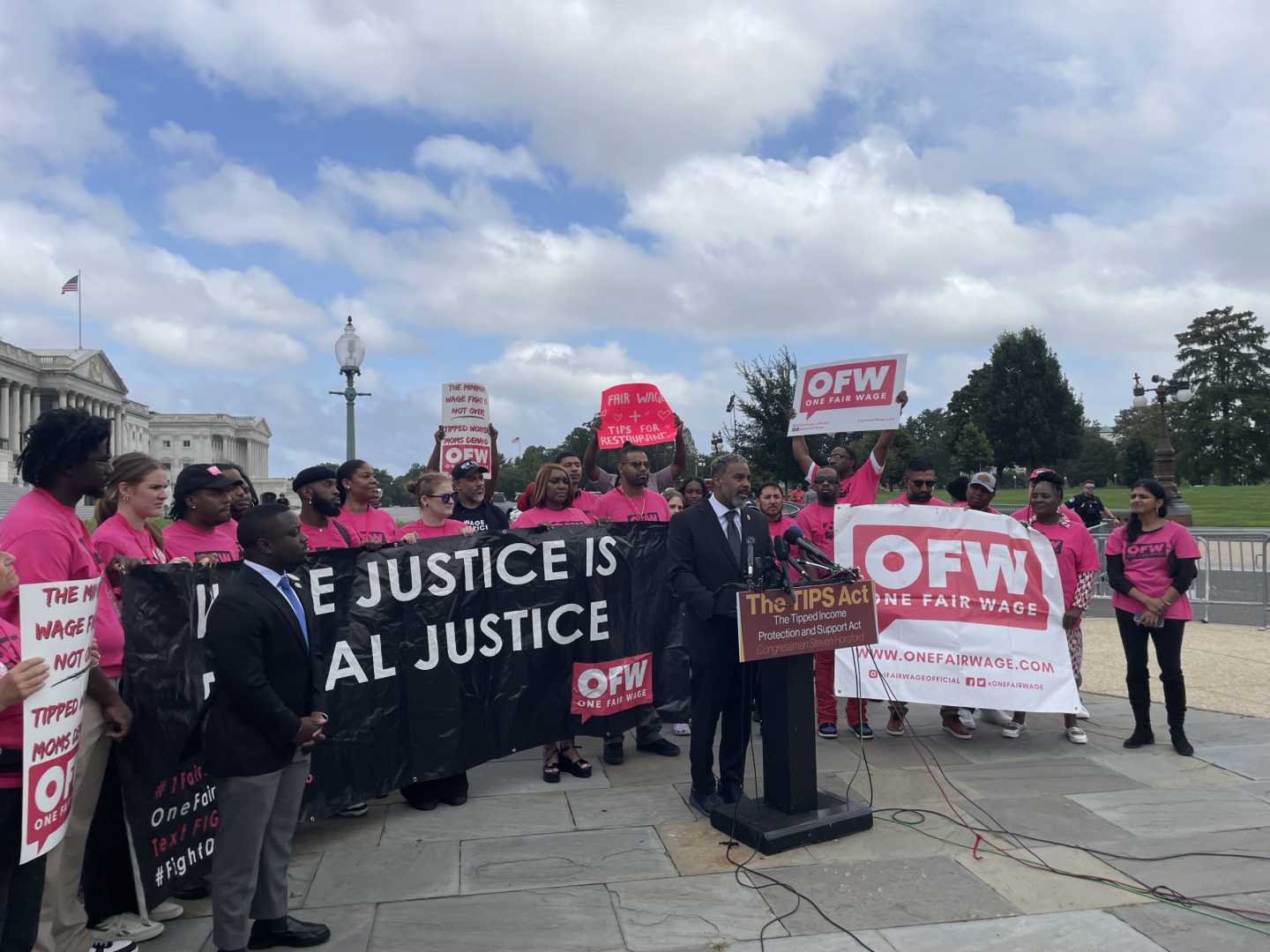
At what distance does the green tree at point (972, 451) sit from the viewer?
176 feet

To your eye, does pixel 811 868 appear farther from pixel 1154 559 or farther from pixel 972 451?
pixel 972 451

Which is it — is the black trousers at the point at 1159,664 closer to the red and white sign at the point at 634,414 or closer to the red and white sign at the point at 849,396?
the red and white sign at the point at 849,396

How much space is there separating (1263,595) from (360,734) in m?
11.7

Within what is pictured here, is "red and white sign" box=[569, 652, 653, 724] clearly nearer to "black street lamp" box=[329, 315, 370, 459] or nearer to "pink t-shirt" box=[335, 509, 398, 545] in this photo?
"pink t-shirt" box=[335, 509, 398, 545]

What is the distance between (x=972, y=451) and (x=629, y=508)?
5185 centimetres

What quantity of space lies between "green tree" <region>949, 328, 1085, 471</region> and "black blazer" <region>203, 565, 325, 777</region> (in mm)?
60517

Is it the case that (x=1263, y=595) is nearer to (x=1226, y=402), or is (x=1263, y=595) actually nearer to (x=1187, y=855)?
(x=1187, y=855)

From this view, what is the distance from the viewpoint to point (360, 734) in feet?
16.4

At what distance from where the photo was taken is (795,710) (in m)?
4.73

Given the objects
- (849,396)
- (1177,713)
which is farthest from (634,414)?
(1177,713)

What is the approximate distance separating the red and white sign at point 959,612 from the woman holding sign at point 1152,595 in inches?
16.8

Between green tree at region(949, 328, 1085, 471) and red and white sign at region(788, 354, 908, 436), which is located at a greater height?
green tree at region(949, 328, 1085, 471)

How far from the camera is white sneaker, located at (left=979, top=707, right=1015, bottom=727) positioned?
6.89 meters

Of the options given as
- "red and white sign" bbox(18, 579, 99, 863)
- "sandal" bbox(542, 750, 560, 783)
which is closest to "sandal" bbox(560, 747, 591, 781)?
"sandal" bbox(542, 750, 560, 783)
